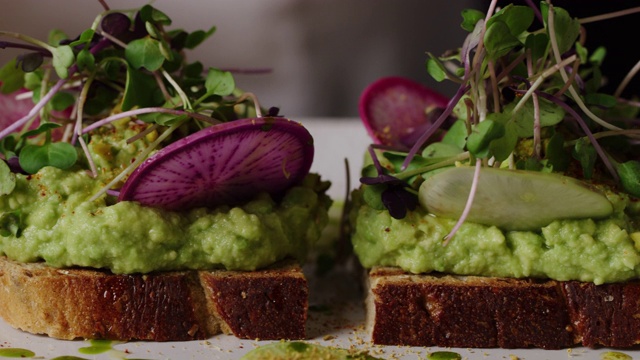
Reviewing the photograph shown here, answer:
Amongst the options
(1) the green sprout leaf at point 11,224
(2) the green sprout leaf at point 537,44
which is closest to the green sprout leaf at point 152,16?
(1) the green sprout leaf at point 11,224

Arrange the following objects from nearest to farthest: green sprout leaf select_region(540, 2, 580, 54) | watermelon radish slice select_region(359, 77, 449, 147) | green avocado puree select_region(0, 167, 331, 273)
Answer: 1. green avocado puree select_region(0, 167, 331, 273)
2. green sprout leaf select_region(540, 2, 580, 54)
3. watermelon radish slice select_region(359, 77, 449, 147)

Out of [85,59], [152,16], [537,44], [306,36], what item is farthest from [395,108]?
[306,36]

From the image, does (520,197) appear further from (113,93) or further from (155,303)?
(113,93)

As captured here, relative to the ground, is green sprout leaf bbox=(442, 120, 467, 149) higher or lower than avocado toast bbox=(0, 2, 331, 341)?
higher

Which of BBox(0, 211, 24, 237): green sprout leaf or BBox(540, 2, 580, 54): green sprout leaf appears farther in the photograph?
BBox(540, 2, 580, 54): green sprout leaf

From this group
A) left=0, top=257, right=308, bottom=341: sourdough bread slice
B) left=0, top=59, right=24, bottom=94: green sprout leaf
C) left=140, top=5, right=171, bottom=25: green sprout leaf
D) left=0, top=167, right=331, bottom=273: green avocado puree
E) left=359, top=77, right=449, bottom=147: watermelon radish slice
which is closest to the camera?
left=0, top=167, right=331, bottom=273: green avocado puree

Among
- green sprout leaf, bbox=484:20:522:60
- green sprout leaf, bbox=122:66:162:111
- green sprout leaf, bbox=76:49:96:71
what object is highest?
green sprout leaf, bbox=484:20:522:60

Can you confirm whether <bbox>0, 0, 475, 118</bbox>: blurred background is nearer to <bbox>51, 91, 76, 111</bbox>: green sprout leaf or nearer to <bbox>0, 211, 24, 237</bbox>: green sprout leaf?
<bbox>51, 91, 76, 111</bbox>: green sprout leaf

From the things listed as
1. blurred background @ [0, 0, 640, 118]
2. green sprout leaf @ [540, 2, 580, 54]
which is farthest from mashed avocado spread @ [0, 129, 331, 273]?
blurred background @ [0, 0, 640, 118]
